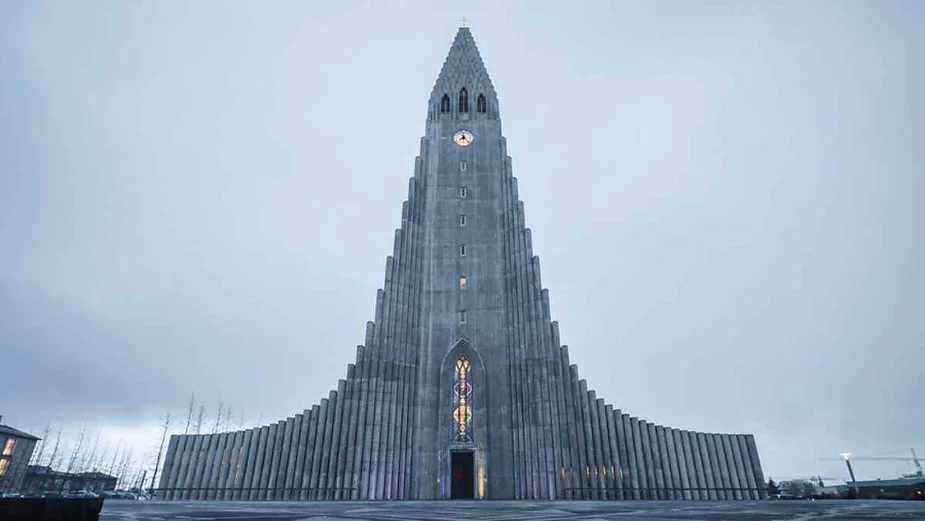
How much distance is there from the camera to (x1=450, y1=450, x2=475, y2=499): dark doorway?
106 ft

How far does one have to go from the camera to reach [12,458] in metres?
63.1

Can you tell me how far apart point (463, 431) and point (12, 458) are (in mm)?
68892

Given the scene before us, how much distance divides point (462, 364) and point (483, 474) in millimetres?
7661

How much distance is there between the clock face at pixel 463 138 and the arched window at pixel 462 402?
2066 cm

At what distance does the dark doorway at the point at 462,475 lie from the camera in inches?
1268

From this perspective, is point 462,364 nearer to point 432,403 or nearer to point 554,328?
point 432,403

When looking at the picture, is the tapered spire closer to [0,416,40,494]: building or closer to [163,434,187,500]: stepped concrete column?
[163,434,187,500]: stepped concrete column

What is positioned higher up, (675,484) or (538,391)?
(538,391)

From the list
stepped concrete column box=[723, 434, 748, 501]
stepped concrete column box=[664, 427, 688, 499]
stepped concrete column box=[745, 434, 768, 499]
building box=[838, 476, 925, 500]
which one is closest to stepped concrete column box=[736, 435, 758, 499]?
stepped concrete column box=[745, 434, 768, 499]

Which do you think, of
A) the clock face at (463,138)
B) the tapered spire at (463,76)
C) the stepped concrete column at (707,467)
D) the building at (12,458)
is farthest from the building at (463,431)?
the building at (12,458)

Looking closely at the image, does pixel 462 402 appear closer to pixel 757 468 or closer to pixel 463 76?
pixel 757 468

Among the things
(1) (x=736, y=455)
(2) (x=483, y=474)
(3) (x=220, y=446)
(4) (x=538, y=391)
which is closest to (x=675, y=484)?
(1) (x=736, y=455)

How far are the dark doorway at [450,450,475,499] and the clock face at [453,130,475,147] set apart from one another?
1069 inches

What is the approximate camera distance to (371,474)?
102 ft
